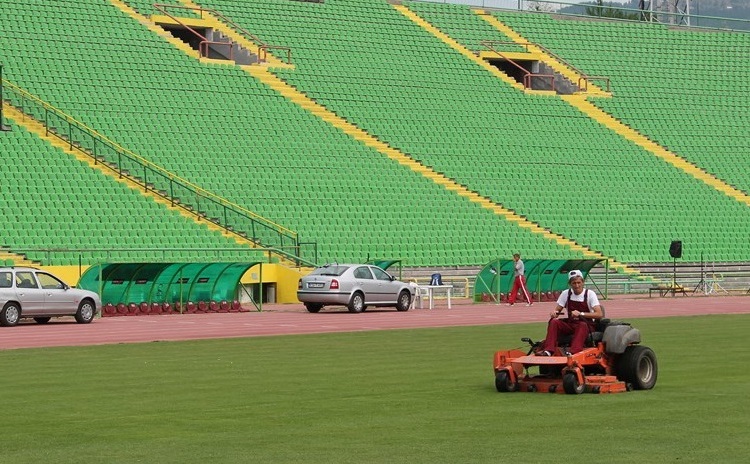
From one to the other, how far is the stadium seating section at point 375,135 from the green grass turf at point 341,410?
19.3 m

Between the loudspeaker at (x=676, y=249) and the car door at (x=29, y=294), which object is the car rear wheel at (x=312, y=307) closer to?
the car door at (x=29, y=294)

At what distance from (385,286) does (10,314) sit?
38.3 ft

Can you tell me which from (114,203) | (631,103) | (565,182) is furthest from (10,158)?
(631,103)

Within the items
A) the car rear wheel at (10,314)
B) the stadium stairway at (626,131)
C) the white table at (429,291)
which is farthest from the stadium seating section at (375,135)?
the car rear wheel at (10,314)

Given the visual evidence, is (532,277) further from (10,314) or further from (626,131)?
(10,314)

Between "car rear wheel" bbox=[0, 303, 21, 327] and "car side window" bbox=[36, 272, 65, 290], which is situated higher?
"car side window" bbox=[36, 272, 65, 290]

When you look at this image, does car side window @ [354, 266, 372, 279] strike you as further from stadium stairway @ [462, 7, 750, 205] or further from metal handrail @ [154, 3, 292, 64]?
stadium stairway @ [462, 7, 750, 205]

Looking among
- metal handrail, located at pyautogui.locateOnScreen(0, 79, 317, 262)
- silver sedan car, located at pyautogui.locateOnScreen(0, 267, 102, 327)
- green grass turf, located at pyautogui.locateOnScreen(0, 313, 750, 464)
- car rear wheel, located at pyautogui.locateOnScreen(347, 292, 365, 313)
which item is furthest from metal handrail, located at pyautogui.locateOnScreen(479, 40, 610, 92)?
green grass turf, located at pyautogui.locateOnScreen(0, 313, 750, 464)

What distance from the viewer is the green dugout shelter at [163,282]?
37.1 m

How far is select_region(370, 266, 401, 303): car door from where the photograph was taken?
40.4 meters

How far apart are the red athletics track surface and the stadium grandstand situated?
377 centimetres

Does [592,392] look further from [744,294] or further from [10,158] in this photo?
[744,294]

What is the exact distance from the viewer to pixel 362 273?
40.1 m

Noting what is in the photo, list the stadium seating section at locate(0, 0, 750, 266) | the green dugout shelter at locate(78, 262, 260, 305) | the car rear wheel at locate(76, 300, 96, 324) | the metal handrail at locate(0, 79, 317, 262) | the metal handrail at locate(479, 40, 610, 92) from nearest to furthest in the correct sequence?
the car rear wheel at locate(76, 300, 96, 324) → the green dugout shelter at locate(78, 262, 260, 305) → the metal handrail at locate(0, 79, 317, 262) → the stadium seating section at locate(0, 0, 750, 266) → the metal handrail at locate(479, 40, 610, 92)
